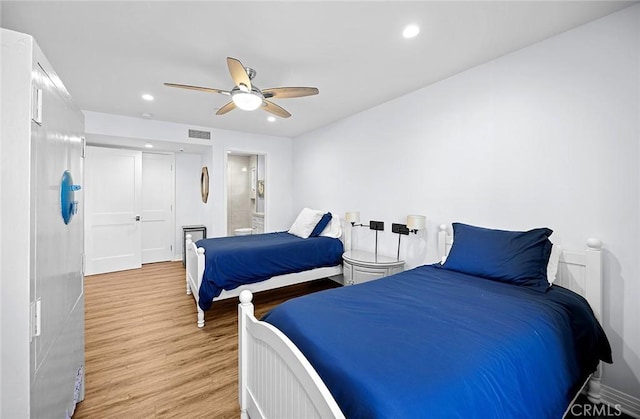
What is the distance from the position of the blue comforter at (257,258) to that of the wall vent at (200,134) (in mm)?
1927

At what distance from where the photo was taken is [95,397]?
1.83 m

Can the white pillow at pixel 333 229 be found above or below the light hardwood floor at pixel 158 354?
above

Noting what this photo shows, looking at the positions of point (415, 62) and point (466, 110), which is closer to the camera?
point (415, 62)

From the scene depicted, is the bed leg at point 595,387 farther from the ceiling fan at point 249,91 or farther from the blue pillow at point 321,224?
the blue pillow at point 321,224

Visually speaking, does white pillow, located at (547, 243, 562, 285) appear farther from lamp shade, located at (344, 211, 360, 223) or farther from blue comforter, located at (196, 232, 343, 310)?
blue comforter, located at (196, 232, 343, 310)

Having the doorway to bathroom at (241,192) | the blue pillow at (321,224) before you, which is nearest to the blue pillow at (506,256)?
the blue pillow at (321,224)

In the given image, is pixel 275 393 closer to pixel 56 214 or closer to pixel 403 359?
pixel 403 359

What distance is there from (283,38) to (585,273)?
2.73m

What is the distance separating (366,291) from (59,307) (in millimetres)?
1625

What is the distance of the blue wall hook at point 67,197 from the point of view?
4.12 feet

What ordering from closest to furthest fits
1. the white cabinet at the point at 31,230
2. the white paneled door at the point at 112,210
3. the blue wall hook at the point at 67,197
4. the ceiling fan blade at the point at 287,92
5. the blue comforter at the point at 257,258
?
1. the white cabinet at the point at 31,230
2. the blue wall hook at the point at 67,197
3. the ceiling fan blade at the point at 287,92
4. the blue comforter at the point at 257,258
5. the white paneled door at the point at 112,210

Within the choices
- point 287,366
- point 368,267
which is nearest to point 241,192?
point 368,267

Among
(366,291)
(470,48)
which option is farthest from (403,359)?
(470,48)

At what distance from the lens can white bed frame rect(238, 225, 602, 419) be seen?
36.1 inches
